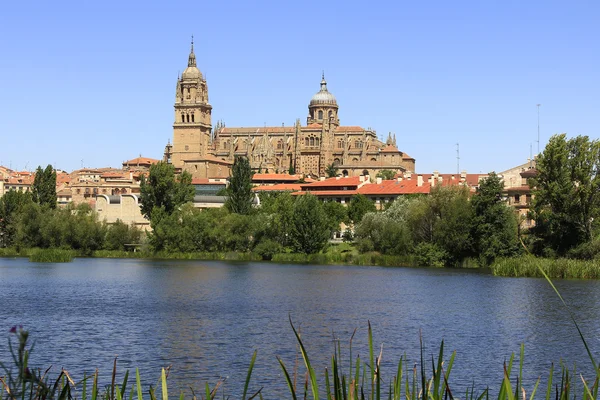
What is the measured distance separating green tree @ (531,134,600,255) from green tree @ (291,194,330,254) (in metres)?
16.6

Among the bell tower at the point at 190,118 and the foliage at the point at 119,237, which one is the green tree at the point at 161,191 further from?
the bell tower at the point at 190,118

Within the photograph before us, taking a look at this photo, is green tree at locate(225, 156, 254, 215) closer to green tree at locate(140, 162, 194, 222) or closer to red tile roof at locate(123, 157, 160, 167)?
green tree at locate(140, 162, 194, 222)

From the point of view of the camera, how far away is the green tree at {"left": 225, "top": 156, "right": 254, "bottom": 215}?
77.2 m

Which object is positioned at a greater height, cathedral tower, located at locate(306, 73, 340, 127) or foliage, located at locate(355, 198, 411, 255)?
cathedral tower, located at locate(306, 73, 340, 127)

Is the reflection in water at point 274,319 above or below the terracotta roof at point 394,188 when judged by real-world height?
below

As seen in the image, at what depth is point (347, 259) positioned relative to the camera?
67.1 meters

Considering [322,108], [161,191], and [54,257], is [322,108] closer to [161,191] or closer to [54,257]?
[161,191]

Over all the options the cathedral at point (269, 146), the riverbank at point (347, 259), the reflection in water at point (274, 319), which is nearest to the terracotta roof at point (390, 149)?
the cathedral at point (269, 146)

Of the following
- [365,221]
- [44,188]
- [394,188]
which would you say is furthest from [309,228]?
[394,188]

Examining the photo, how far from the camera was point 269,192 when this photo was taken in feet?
398

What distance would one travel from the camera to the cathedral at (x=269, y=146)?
162 meters

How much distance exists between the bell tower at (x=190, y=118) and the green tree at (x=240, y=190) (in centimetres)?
8554

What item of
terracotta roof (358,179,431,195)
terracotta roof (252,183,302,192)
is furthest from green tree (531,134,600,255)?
terracotta roof (252,183,302,192)

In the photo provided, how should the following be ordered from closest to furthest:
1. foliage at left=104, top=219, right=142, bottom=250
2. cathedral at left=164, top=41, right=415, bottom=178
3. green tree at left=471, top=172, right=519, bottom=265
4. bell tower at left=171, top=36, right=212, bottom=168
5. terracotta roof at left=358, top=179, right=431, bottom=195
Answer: green tree at left=471, top=172, right=519, bottom=265
foliage at left=104, top=219, right=142, bottom=250
terracotta roof at left=358, top=179, right=431, bottom=195
cathedral at left=164, top=41, right=415, bottom=178
bell tower at left=171, top=36, right=212, bottom=168
